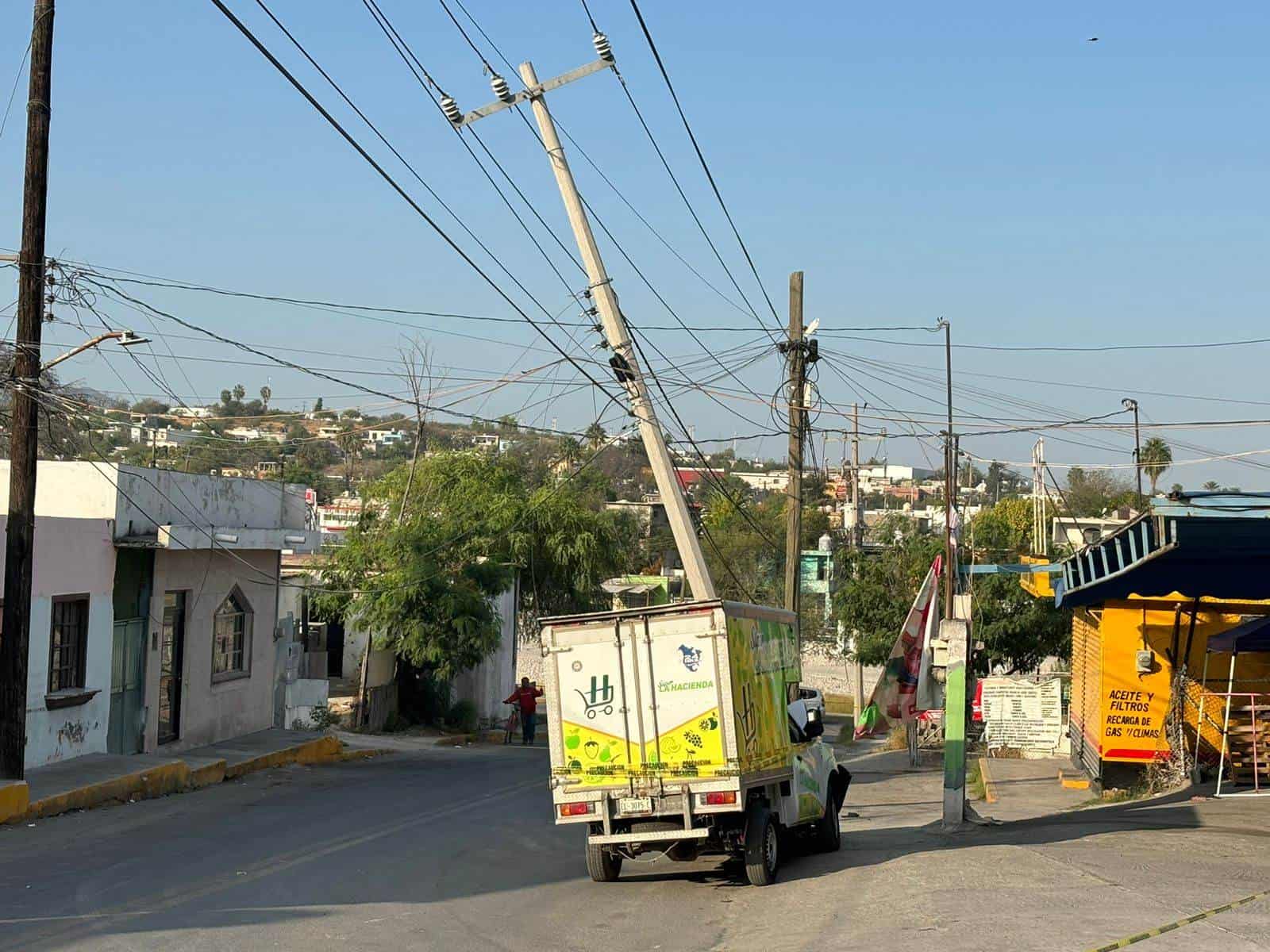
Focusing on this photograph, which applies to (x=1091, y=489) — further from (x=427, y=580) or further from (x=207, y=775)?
(x=207, y=775)

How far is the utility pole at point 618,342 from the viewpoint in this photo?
17.6 meters

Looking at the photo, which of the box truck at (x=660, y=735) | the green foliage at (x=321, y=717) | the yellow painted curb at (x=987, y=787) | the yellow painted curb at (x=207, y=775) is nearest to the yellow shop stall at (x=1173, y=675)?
the yellow painted curb at (x=987, y=787)

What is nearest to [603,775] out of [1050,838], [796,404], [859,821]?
[1050,838]

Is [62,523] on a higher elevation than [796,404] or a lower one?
lower

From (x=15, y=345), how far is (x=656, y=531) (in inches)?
3173

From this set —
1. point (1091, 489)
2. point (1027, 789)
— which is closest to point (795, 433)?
point (1027, 789)

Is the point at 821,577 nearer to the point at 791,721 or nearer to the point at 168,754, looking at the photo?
the point at 168,754

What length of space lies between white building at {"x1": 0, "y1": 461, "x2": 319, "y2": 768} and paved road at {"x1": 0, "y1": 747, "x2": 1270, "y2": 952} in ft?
12.2

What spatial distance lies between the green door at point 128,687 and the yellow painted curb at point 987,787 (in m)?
14.4

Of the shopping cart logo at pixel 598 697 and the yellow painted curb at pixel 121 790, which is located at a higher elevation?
the shopping cart logo at pixel 598 697

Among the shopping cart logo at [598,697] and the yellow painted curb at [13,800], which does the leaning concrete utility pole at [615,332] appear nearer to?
the shopping cart logo at [598,697]

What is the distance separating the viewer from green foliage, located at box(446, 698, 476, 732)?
39.8 m

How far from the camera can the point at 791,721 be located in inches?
591

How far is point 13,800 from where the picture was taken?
54.9 ft
